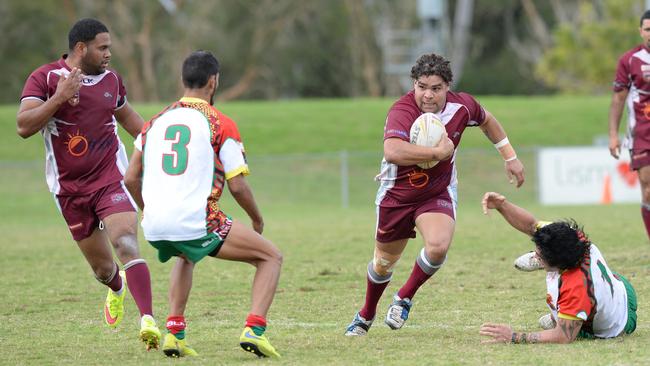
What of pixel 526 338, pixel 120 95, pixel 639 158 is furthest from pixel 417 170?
pixel 639 158

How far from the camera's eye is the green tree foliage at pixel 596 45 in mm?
38812

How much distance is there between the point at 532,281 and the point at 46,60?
37.2 m

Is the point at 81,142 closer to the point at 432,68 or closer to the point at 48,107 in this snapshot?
the point at 48,107

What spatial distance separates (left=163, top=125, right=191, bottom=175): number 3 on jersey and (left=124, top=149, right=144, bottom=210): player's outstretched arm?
0.24 meters

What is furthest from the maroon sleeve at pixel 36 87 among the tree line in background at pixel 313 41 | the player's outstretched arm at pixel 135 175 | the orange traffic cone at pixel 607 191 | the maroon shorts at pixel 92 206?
the tree line in background at pixel 313 41

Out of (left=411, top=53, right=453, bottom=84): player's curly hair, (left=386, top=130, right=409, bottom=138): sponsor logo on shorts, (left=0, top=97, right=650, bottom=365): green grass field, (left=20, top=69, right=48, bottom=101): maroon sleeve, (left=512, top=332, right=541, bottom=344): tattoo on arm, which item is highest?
(left=411, top=53, right=453, bottom=84): player's curly hair

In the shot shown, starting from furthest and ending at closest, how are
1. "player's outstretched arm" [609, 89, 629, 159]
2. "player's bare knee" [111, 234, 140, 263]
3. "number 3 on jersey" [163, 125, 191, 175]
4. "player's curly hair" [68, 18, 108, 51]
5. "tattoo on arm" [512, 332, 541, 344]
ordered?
"player's outstretched arm" [609, 89, 629, 159], "player's curly hair" [68, 18, 108, 51], "player's bare knee" [111, 234, 140, 263], "tattoo on arm" [512, 332, 541, 344], "number 3 on jersey" [163, 125, 191, 175]

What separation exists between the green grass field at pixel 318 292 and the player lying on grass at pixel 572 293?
4.7 inches

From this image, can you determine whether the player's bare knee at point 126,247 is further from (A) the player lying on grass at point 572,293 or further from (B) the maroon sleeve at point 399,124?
(A) the player lying on grass at point 572,293

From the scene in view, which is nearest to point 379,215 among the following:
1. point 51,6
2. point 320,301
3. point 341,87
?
point 320,301

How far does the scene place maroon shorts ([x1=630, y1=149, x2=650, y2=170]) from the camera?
34.0 feet

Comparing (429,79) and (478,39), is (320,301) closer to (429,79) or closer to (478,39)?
(429,79)

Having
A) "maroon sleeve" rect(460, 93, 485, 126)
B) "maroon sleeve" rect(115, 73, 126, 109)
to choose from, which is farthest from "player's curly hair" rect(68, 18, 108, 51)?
"maroon sleeve" rect(460, 93, 485, 126)

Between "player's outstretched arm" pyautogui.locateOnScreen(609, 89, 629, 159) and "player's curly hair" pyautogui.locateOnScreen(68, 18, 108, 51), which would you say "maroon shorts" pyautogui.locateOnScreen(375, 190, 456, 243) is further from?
"player's outstretched arm" pyautogui.locateOnScreen(609, 89, 629, 159)
